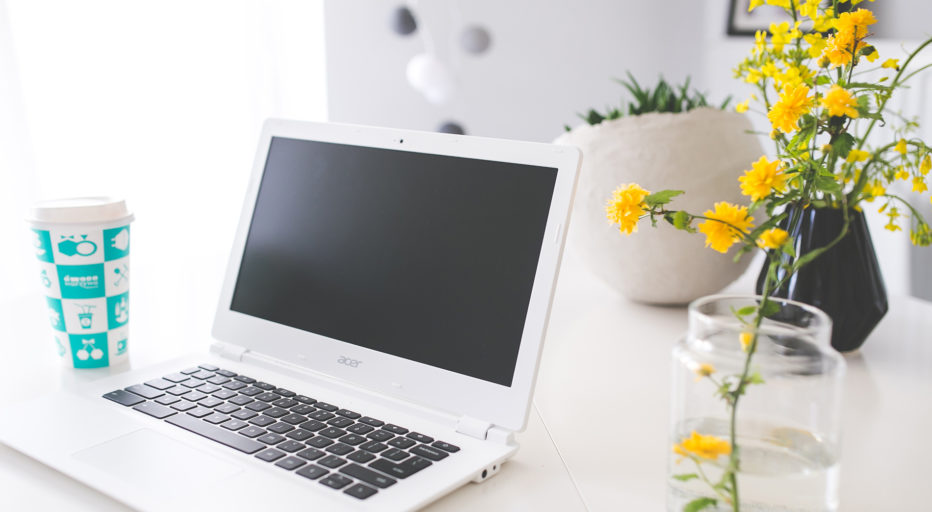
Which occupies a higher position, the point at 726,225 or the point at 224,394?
the point at 726,225

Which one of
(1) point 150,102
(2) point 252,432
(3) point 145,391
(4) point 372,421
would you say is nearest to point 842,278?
(4) point 372,421

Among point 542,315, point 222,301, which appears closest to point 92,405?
point 222,301

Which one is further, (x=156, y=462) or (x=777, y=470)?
(x=156, y=462)

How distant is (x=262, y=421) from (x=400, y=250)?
21 centimetres

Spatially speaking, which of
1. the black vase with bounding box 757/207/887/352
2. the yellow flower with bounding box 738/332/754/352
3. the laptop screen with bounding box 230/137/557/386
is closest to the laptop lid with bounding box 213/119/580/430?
the laptop screen with bounding box 230/137/557/386

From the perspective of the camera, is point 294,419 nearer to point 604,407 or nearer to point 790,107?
point 604,407

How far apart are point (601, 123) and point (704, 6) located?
189 cm

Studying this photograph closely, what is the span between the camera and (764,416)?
0.52 meters

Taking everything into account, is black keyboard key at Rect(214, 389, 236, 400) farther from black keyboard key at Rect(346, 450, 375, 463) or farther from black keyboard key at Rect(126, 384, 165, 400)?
black keyboard key at Rect(346, 450, 375, 463)

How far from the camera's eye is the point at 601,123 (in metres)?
1.08

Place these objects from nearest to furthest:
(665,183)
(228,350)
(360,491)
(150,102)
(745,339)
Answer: (745,339)
(360,491)
(228,350)
(665,183)
(150,102)

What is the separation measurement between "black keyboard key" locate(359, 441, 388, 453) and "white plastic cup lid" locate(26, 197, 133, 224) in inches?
16.6

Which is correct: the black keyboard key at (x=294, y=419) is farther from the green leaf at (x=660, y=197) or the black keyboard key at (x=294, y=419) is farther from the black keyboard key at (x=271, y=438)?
the green leaf at (x=660, y=197)

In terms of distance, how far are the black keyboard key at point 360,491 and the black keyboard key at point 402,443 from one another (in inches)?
2.9
